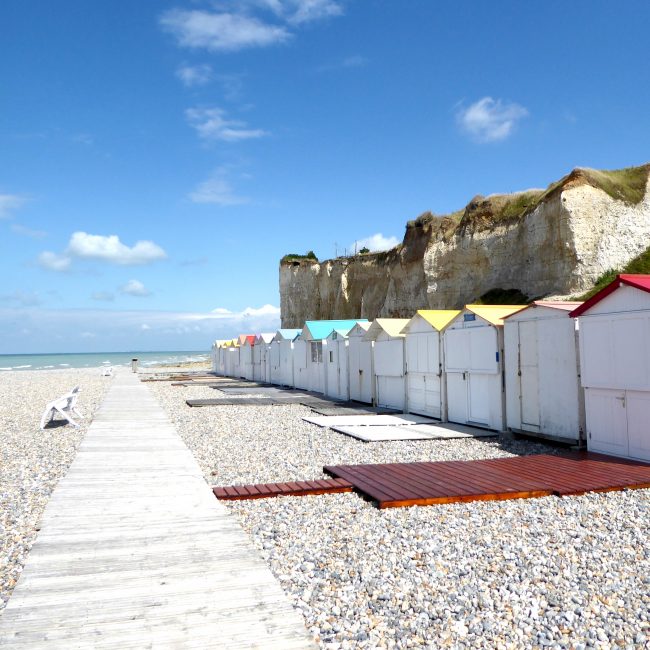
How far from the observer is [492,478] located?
7.39 meters

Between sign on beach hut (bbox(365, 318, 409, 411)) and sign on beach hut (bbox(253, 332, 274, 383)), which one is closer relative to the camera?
sign on beach hut (bbox(365, 318, 409, 411))

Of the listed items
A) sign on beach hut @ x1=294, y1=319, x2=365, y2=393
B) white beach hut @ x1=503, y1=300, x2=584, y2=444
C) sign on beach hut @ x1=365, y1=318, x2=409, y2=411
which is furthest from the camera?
sign on beach hut @ x1=294, y1=319, x2=365, y2=393

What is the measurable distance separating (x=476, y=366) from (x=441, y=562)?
7.53 meters

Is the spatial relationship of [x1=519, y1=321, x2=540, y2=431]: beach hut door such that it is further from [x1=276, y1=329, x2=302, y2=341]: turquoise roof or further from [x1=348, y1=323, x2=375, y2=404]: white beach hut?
[x1=276, y1=329, x2=302, y2=341]: turquoise roof

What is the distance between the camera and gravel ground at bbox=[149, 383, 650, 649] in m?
3.59

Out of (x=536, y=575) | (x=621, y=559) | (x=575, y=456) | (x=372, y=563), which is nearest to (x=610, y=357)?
(x=575, y=456)

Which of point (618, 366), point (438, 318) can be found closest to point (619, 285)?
point (618, 366)

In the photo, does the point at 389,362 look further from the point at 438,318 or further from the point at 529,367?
the point at 529,367

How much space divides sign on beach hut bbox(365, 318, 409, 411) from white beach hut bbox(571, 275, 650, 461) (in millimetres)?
6409

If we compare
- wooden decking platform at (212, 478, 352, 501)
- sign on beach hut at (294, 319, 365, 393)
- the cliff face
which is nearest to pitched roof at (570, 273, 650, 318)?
wooden decking platform at (212, 478, 352, 501)

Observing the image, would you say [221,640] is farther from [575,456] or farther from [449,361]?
[449,361]

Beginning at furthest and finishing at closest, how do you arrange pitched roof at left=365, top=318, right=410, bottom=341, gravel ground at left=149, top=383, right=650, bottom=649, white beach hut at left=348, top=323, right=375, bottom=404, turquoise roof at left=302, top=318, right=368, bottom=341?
turquoise roof at left=302, top=318, right=368, bottom=341, white beach hut at left=348, top=323, right=375, bottom=404, pitched roof at left=365, top=318, right=410, bottom=341, gravel ground at left=149, top=383, right=650, bottom=649

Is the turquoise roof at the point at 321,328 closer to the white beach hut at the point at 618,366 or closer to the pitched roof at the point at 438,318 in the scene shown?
the pitched roof at the point at 438,318

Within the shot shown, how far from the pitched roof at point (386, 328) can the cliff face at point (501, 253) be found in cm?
1641
